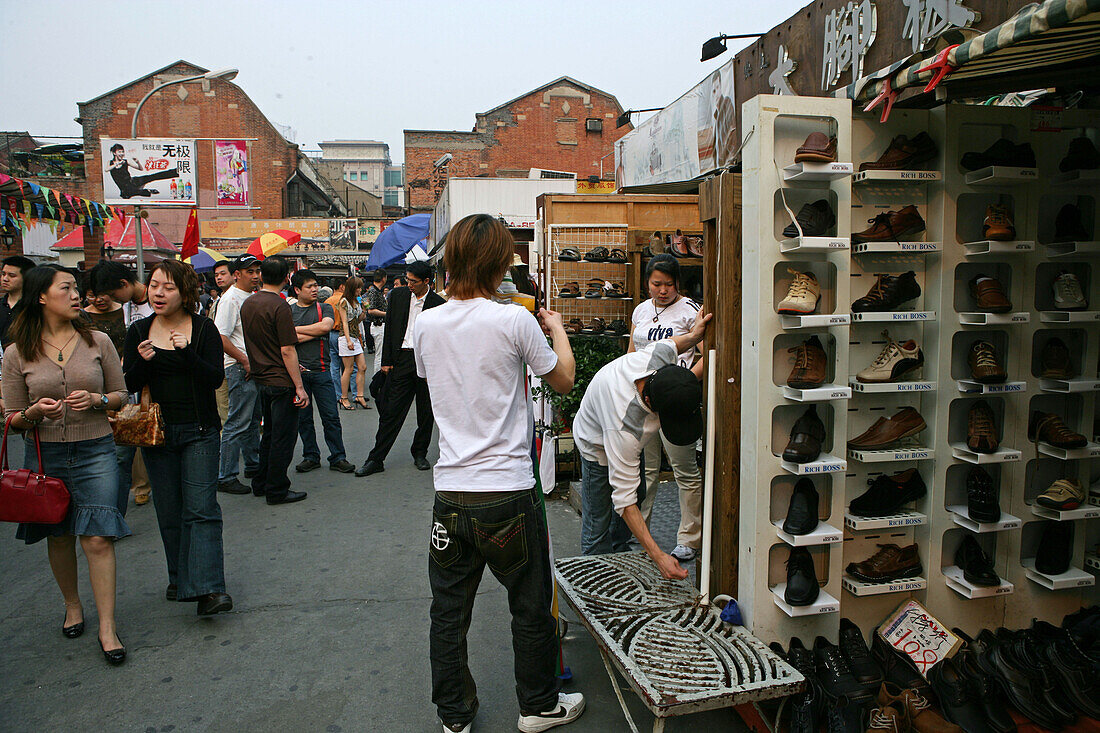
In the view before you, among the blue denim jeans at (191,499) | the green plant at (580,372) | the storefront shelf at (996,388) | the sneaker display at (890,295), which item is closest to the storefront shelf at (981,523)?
the storefront shelf at (996,388)

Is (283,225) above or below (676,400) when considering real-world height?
above

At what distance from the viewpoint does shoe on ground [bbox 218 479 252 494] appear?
660 centimetres

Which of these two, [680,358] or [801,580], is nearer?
[801,580]

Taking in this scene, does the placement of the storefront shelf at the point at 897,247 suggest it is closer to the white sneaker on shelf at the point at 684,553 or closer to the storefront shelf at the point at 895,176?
the storefront shelf at the point at 895,176

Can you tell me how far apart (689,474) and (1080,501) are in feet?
6.41

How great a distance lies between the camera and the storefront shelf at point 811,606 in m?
2.95

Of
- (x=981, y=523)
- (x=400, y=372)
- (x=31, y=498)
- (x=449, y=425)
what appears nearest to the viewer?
(x=449, y=425)

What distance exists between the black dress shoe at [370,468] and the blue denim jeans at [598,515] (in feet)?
12.3

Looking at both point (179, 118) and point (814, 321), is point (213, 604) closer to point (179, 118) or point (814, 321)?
point (814, 321)

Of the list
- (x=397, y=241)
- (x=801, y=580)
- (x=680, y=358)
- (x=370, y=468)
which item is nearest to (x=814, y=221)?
(x=801, y=580)

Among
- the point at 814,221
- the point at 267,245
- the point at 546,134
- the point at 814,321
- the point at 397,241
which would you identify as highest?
the point at 546,134

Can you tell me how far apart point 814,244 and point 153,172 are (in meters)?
12.7

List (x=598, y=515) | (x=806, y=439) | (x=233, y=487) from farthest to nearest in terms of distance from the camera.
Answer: (x=233, y=487) → (x=598, y=515) → (x=806, y=439)

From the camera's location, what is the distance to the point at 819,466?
2.90 meters
